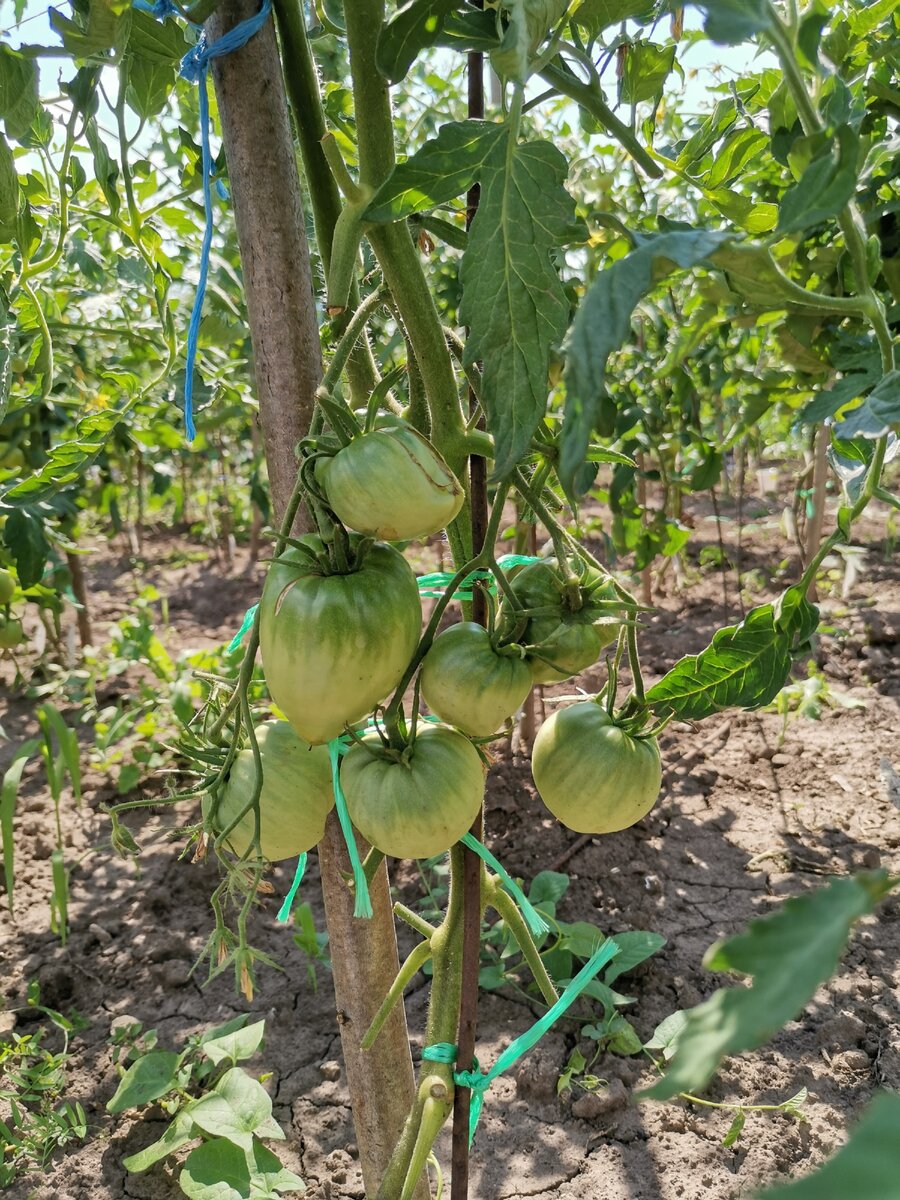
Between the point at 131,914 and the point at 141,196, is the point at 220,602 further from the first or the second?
the point at 141,196

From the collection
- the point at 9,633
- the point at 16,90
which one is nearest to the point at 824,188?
the point at 16,90

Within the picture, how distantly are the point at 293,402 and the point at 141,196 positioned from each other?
599mm

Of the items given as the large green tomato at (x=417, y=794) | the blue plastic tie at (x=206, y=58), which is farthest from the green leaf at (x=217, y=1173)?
the blue plastic tie at (x=206, y=58)

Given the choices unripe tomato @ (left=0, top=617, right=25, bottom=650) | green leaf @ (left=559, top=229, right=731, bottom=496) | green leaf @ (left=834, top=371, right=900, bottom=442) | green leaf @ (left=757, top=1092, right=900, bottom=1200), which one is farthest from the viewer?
unripe tomato @ (left=0, top=617, right=25, bottom=650)

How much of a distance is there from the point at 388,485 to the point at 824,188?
0.30 meters

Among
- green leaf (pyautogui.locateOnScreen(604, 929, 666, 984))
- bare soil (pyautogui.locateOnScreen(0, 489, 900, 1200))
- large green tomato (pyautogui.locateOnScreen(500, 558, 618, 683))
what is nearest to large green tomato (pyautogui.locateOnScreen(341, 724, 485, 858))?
large green tomato (pyautogui.locateOnScreen(500, 558, 618, 683))

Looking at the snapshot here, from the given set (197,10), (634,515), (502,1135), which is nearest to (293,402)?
(197,10)

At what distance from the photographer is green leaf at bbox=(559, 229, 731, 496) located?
1.34 feet

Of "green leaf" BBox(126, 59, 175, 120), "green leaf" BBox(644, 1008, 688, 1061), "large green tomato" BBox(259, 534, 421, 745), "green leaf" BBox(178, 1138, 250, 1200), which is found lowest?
"green leaf" BBox(644, 1008, 688, 1061)

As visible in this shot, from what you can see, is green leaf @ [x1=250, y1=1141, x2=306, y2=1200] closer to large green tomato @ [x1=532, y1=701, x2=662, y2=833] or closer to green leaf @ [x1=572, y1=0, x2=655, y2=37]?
large green tomato @ [x1=532, y1=701, x2=662, y2=833]

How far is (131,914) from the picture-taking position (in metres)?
2.35

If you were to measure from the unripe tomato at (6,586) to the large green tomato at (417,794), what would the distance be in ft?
6.39

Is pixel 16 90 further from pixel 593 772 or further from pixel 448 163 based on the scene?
pixel 593 772

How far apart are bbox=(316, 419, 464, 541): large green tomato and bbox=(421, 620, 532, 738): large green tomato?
0.37 feet
